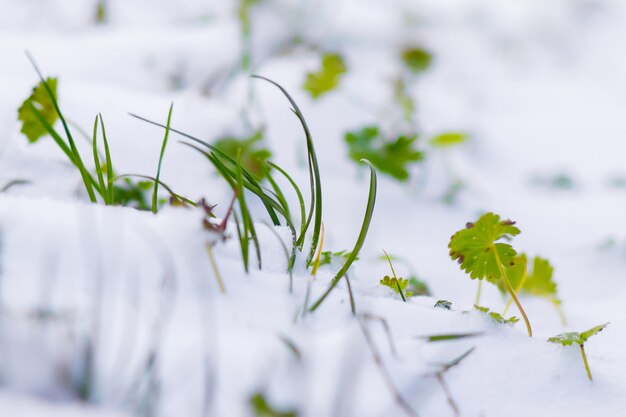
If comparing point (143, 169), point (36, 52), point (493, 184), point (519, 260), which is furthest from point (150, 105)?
point (493, 184)

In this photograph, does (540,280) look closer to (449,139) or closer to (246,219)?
(246,219)

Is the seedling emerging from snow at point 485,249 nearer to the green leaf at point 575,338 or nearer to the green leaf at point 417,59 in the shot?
the green leaf at point 575,338

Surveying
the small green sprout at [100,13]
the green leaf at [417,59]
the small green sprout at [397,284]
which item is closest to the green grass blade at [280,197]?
the small green sprout at [397,284]

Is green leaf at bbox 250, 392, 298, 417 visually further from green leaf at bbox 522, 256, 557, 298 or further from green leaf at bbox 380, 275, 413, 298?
green leaf at bbox 522, 256, 557, 298

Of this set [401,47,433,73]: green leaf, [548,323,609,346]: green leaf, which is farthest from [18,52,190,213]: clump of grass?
[401,47,433,73]: green leaf

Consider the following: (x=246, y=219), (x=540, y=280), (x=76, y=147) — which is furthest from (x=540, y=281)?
(x=76, y=147)

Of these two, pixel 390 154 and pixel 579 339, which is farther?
pixel 390 154
